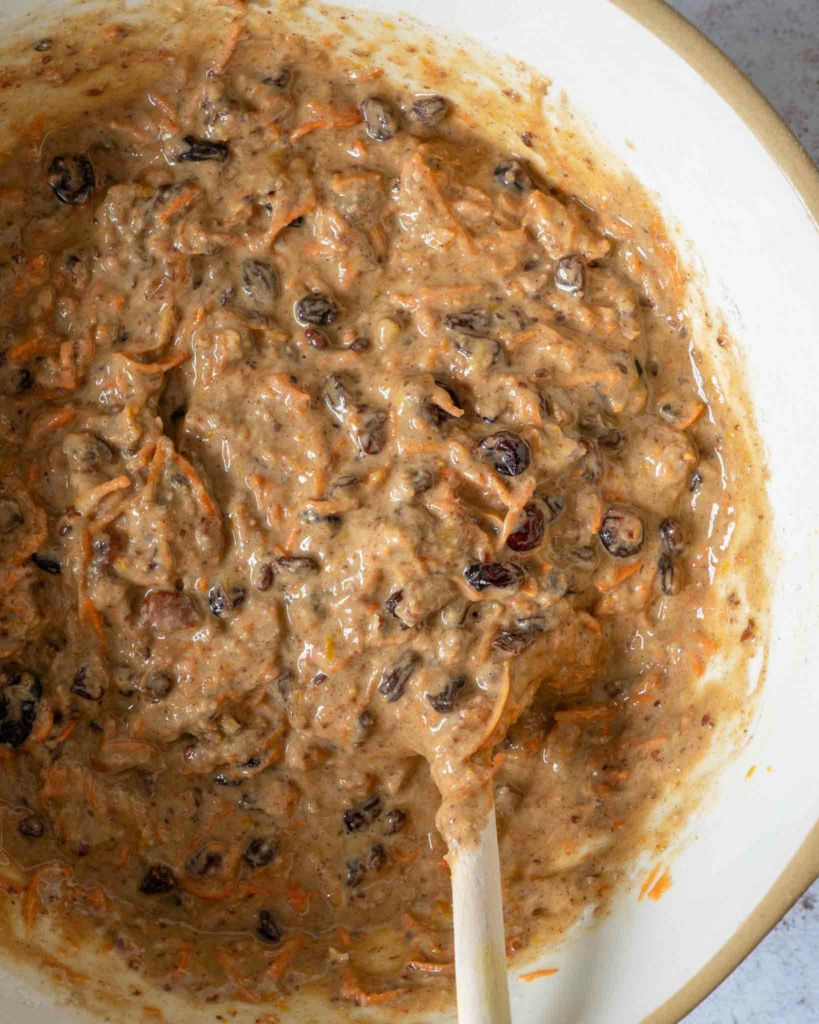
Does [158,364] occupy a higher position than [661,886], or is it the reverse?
[158,364]

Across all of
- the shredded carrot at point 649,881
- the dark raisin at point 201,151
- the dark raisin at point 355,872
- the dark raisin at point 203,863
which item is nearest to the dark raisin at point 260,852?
the dark raisin at point 203,863

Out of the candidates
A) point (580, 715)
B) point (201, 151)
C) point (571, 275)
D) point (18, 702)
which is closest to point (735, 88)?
point (571, 275)

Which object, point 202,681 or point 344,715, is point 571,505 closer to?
point 344,715

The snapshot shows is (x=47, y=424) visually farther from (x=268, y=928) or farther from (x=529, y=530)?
(x=268, y=928)

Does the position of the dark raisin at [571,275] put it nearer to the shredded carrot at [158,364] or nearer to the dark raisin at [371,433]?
the dark raisin at [371,433]

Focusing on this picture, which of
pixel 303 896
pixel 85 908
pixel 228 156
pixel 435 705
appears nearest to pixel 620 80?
pixel 228 156
